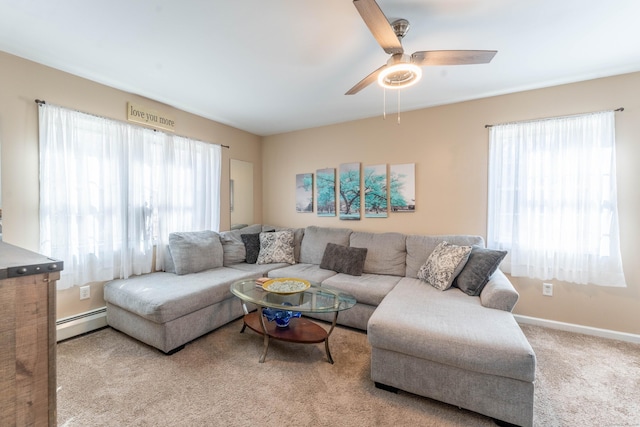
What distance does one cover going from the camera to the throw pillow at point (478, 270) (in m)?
2.30

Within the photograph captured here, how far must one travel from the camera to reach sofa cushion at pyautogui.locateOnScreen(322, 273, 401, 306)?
259 cm

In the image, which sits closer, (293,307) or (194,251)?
(293,307)

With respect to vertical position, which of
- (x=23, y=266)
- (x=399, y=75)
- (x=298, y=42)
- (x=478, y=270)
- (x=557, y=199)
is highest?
(x=298, y=42)

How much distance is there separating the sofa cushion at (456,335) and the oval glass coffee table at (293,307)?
1.30 ft

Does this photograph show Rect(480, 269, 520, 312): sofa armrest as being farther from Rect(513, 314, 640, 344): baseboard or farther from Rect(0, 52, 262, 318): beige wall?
Rect(0, 52, 262, 318): beige wall

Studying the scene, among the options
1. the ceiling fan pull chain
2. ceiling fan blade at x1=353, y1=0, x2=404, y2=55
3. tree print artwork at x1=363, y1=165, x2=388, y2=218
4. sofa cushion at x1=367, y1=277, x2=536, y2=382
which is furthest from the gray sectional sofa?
ceiling fan blade at x1=353, y1=0, x2=404, y2=55

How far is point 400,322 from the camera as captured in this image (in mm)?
1795

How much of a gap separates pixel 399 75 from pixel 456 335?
185 cm

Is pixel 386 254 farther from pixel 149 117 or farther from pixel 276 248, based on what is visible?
pixel 149 117

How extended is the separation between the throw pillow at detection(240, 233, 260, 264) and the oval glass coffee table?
101 cm

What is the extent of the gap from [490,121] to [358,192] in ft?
5.86

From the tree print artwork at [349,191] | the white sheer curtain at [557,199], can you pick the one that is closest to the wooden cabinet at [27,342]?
the tree print artwork at [349,191]

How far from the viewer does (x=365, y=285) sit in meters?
2.71

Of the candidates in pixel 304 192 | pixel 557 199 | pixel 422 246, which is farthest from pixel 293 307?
pixel 557 199
